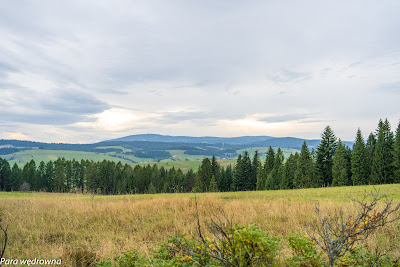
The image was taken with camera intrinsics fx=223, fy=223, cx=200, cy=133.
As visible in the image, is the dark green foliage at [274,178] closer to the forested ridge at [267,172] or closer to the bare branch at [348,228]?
the forested ridge at [267,172]

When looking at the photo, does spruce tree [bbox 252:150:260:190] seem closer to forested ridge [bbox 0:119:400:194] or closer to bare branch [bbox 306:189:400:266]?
forested ridge [bbox 0:119:400:194]

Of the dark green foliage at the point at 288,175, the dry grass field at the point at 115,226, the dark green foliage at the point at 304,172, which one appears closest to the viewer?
the dry grass field at the point at 115,226

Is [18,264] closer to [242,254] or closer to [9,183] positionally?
[242,254]

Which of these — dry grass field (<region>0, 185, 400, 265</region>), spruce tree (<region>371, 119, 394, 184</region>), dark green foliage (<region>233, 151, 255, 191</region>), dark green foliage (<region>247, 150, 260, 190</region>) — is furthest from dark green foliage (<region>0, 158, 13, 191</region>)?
spruce tree (<region>371, 119, 394, 184</region>)

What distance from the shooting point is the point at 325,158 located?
52.2 m

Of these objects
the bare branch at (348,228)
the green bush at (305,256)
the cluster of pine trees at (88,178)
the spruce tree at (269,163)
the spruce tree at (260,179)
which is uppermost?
the bare branch at (348,228)

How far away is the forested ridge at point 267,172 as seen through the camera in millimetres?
46719

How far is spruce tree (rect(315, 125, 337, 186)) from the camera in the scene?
Answer: 5088 cm

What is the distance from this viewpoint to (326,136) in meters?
50.9

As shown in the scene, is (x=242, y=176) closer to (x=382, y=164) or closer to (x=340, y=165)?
(x=340, y=165)

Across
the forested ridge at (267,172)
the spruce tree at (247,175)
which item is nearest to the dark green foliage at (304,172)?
the forested ridge at (267,172)

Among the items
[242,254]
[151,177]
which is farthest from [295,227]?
[151,177]

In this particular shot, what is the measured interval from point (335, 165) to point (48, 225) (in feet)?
169

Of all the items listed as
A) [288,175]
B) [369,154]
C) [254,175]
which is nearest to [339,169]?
[369,154]
